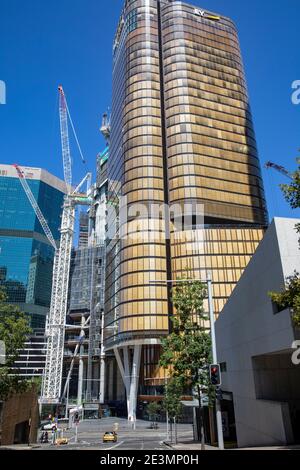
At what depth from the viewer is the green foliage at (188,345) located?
2598 cm

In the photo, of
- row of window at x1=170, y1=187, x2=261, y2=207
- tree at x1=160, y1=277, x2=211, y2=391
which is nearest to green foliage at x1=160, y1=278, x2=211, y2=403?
tree at x1=160, y1=277, x2=211, y2=391

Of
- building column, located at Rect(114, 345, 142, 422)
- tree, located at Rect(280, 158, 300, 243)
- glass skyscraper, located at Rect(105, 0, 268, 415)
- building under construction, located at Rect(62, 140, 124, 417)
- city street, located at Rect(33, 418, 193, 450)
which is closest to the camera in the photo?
tree, located at Rect(280, 158, 300, 243)

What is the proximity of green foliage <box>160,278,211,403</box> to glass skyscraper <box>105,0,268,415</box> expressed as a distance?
5437 cm

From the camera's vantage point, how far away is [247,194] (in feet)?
316

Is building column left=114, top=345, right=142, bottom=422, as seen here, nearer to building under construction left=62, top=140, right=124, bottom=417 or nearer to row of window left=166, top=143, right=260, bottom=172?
building under construction left=62, top=140, right=124, bottom=417

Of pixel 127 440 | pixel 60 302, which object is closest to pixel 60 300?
pixel 60 302

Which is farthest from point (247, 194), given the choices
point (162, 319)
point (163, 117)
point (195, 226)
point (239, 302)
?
point (239, 302)

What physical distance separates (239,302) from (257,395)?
6915 millimetres

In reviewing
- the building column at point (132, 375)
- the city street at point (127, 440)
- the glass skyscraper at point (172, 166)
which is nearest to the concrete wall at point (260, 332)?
the city street at point (127, 440)

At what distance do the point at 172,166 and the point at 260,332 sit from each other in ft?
241

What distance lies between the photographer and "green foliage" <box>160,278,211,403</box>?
2598cm

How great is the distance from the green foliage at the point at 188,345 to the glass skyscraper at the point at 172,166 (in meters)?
54.4

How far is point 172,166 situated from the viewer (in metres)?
93.6
